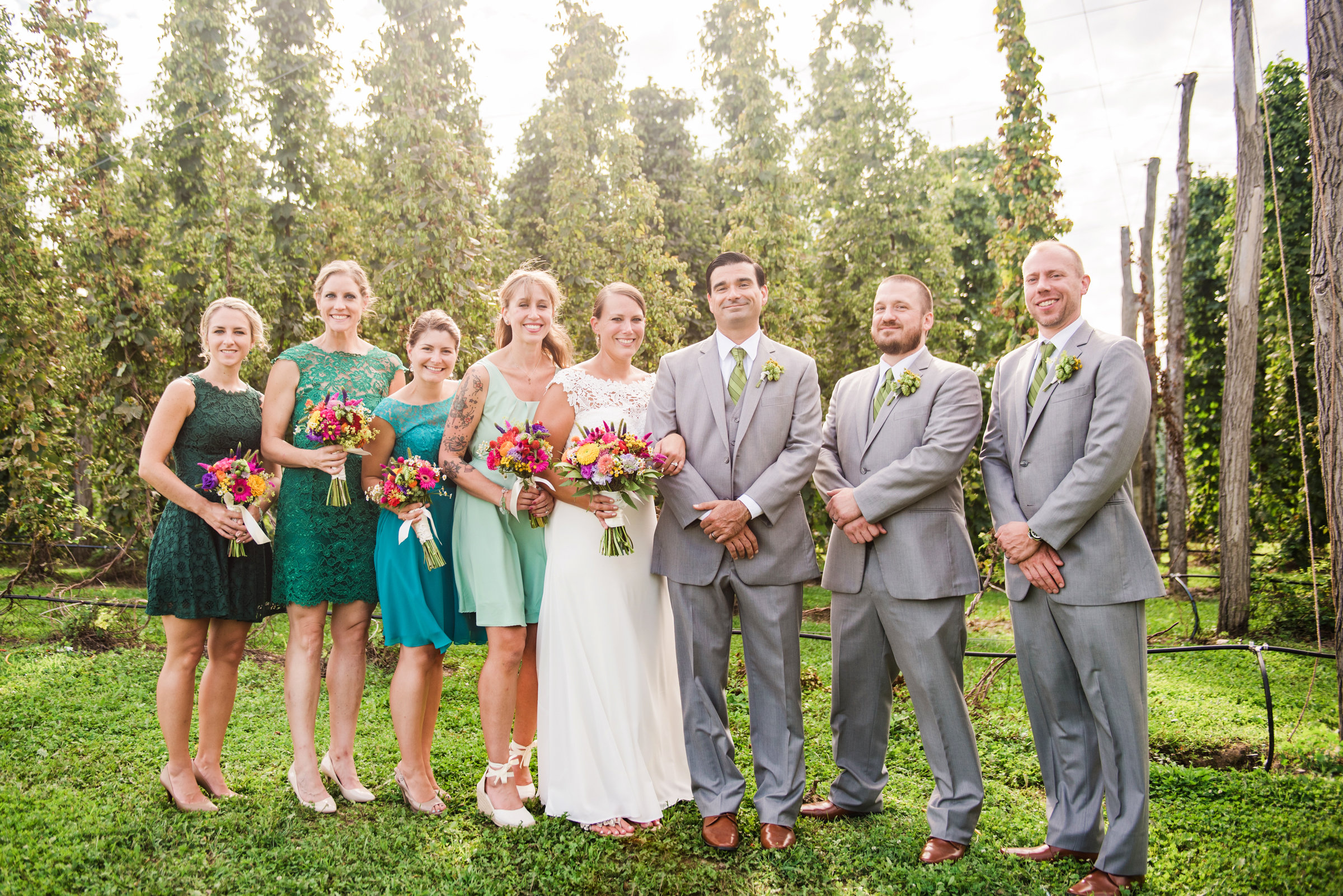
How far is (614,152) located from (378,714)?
29.2 feet

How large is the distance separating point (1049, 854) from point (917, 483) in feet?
5.47

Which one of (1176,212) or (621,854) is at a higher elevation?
(1176,212)

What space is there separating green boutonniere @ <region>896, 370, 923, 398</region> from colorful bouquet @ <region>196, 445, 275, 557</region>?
3099mm

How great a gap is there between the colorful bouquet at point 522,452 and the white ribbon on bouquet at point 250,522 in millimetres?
1193

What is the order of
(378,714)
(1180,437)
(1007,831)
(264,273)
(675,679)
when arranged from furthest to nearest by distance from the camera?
(1180,437)
(264,273)
(378,714)
(675,679)
(1007,831)

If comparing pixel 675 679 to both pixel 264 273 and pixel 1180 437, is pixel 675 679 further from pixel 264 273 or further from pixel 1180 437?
pixel 1180 437

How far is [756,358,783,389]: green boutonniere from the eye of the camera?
3949 mm

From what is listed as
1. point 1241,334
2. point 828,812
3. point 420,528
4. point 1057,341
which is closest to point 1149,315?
point 1241,334

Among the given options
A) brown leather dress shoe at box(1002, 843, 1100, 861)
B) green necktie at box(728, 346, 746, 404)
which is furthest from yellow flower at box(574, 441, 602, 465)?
brown leather dress shoe at box(1002, 843, 1100, 861)

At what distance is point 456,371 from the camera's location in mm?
10562

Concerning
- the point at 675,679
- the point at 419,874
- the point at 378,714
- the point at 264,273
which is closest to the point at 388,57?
the point at 264,273

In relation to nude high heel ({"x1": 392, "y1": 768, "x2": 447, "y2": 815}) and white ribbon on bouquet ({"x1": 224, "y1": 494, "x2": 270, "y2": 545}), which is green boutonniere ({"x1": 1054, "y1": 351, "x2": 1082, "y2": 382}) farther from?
white ribbon on bouquet ({"x1": 224, "y1": 494, "x2": 270, "y2": 545})

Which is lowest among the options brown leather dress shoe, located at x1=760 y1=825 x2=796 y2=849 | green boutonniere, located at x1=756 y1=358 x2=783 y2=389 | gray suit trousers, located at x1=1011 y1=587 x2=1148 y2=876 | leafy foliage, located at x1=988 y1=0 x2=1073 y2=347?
brown leather dress shoe, located at x1=760 y1=825 x2=796 y2=849

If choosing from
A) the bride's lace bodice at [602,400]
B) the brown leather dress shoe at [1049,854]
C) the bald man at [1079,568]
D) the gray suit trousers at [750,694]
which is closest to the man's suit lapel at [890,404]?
the bald man at [1079,568]
